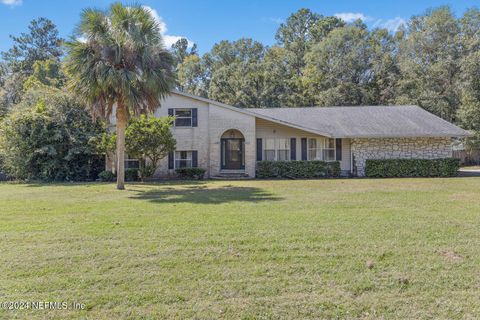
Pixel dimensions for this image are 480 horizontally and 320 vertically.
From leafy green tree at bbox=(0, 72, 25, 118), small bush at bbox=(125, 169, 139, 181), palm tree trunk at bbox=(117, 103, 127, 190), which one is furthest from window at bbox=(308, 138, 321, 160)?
leafy green tree at bbox=(0, 72, 25, 118)

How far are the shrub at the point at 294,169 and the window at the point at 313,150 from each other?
4.41 ft

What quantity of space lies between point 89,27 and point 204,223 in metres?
9.71

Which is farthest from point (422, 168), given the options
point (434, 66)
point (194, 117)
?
point (434, 66)

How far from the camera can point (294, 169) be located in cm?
1825

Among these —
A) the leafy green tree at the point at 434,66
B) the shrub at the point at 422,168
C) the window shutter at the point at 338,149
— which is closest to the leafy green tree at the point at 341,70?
the leafy green tree at the point at 434,66

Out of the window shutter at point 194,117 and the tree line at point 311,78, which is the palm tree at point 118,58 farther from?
the window shutter at point 194,117

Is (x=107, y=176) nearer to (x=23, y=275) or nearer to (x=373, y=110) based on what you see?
(x=23, y=275)

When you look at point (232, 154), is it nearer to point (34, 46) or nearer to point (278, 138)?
point (278, 138)

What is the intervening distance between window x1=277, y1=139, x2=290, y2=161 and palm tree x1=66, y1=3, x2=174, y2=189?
861cm

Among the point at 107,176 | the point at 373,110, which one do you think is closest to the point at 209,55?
the point at 373,110

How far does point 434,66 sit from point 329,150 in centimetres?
1860

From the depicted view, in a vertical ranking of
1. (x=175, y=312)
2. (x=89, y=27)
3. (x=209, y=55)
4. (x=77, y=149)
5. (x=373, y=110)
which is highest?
(x=209, y=55)

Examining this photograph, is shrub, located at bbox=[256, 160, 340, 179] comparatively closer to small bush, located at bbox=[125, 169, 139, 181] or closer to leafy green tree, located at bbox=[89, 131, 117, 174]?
small bush, located at bbox=[125, 169, 139, 181]

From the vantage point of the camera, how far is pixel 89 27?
12305 mm
